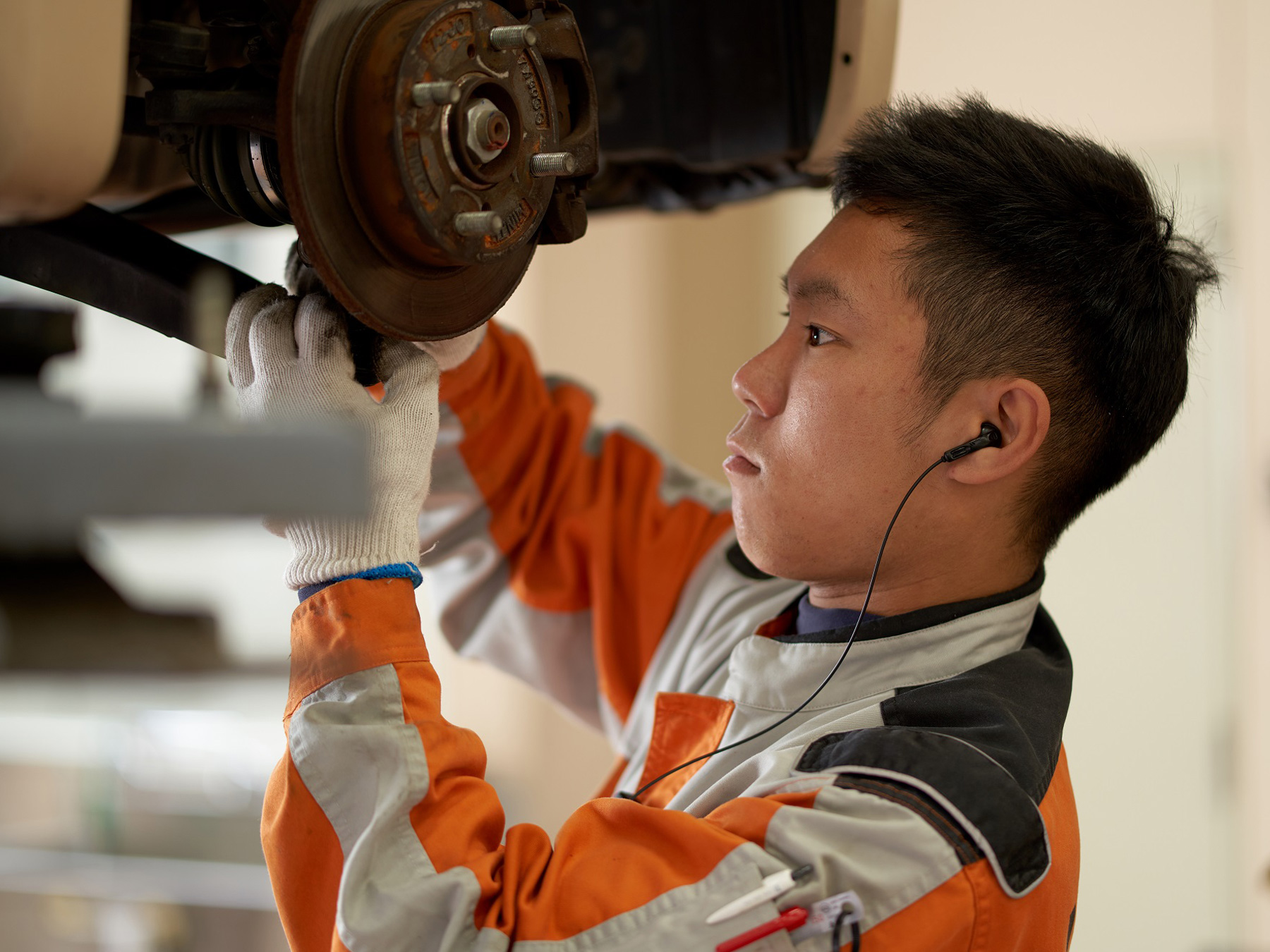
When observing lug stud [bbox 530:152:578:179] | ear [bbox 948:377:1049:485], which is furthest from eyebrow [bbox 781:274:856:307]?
lug stud [bbox 530:152:578:179]

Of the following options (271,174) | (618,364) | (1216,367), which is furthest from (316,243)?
(1216,367)

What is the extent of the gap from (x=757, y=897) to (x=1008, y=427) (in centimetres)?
41

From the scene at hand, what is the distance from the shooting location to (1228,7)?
1.99m

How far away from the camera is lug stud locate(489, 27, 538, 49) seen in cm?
65

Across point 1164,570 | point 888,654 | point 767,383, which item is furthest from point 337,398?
point 1164,570

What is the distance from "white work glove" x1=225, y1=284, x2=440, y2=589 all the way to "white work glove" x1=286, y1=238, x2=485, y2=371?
17mm

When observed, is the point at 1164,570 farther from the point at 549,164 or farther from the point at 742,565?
the point at 549,164

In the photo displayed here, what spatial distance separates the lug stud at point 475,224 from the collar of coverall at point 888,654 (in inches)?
16.4

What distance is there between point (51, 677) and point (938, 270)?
671mm

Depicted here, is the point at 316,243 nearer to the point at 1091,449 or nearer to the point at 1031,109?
the point at 1091,449

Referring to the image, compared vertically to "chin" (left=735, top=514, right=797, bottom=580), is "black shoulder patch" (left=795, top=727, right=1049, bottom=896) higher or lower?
lower

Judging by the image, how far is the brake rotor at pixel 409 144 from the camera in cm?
59

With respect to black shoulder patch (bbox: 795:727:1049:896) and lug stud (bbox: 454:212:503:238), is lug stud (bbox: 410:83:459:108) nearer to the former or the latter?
lug stud (bbox: 454:212:503:238)

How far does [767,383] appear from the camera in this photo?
0.87 meters
